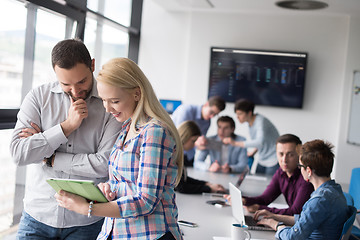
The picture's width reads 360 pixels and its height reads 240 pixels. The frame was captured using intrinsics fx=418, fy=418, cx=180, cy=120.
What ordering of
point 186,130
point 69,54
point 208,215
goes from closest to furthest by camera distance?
point 69,54
point 208,215
point 186,130

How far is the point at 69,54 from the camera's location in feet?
5.56

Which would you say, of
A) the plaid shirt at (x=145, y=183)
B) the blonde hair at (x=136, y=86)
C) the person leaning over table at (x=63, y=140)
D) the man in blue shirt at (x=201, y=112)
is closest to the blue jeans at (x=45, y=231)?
the person leaning over table at (x=63, y=140)

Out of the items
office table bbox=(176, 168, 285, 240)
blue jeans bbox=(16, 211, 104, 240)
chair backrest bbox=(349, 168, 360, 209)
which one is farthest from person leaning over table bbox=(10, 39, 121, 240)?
chair backrest bbox=(349, 168, 360, 209)

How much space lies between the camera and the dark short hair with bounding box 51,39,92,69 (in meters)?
1.69

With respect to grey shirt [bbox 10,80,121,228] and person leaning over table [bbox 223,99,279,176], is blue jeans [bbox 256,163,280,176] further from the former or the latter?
grey shirt [bbox 10,80,121,228]

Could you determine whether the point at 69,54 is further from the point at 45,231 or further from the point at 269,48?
the point at 269,48

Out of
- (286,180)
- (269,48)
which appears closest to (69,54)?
(286,180)

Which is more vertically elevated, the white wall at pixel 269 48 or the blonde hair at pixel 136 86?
the white wall at pixel 269 48

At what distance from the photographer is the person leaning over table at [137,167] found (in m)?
1.46

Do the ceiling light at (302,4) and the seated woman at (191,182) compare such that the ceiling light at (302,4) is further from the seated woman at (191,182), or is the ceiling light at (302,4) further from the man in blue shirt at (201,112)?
the seated woman at (191,182)

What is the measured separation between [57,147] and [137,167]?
17.3 inches

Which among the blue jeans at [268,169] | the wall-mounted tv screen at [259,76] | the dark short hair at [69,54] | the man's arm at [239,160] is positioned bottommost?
the blue jeans at [268,169]

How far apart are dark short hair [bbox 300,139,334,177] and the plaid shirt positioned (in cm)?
115

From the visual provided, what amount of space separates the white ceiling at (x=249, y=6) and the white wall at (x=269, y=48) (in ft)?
0.69
